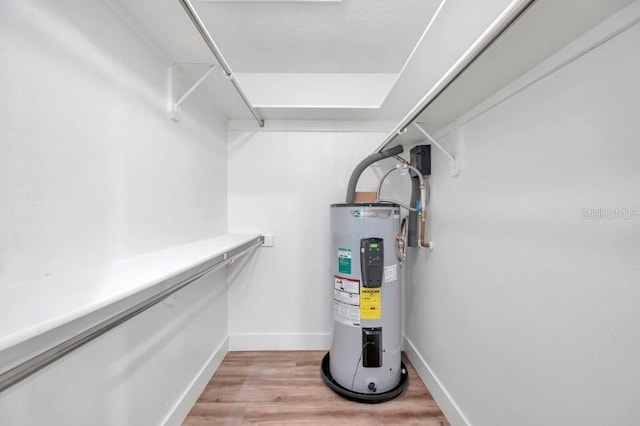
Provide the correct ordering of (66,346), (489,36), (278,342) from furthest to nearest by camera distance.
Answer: (278,342)
(489,36)
(66,346)

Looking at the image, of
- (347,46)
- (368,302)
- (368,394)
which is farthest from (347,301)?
(347,46)

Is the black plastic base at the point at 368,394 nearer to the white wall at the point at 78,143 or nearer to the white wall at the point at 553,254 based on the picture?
the white wall at the point at 553,254

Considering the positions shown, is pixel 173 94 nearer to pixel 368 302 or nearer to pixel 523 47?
pixel 523 47

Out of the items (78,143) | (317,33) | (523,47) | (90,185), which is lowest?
(90,185)

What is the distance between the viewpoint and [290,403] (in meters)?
1.24

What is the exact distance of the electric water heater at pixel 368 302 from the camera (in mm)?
1244

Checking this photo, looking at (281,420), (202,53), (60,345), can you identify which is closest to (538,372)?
(281,420)

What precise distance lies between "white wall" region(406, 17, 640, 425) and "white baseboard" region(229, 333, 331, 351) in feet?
2.92

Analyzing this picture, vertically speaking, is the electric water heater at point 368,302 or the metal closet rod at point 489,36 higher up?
the metal closet rod at point 489,36

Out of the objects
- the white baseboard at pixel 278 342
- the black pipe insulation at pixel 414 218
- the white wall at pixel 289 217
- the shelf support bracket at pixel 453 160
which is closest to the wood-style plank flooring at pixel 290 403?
the white baseboard at pixel 278 342

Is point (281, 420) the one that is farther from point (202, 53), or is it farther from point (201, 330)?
point (202, 53)

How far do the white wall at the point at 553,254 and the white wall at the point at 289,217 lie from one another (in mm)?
849

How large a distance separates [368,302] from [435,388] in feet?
2.08

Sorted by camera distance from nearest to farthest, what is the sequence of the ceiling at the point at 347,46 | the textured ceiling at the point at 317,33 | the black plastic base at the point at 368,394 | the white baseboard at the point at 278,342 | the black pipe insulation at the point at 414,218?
1. the ceiling at the point at 347,46
2. the textured ceiling at the point at 317,33
3. the black plastic base at the point at 368,394
4. the black pipe insulation at the point at 414,218
5. the white baseboard at the point at 278,342
